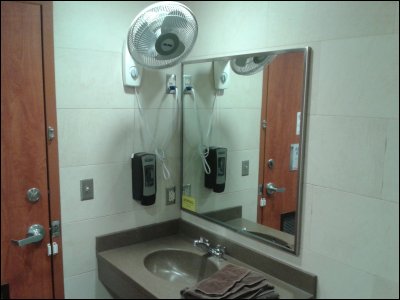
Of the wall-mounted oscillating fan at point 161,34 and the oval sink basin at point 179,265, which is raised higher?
the wall-mounted oscillating fan at point 161,34

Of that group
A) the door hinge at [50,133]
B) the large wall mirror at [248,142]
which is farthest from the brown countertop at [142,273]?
the door hinge at [50,133]

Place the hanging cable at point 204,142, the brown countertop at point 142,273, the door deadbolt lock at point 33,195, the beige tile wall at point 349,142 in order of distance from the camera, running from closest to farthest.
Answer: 1. the beige tile wall at point 349,142
2. the brown countertop at point 142,273
3. the door deadbolt lock at point 33,195
4. the hanging cable at point 204,142

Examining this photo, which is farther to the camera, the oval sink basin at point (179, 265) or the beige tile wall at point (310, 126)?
the oval sink basin at point (179, 265)

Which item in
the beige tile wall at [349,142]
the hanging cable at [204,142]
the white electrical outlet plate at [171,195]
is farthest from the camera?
the white electrical outlet plate at [171,195]

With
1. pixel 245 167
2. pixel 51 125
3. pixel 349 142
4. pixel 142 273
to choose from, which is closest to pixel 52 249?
pixel 142 273

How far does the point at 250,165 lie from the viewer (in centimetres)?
160

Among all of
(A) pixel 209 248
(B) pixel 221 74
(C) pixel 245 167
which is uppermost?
(B) pixel 221 74

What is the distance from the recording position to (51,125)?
4.96 feet

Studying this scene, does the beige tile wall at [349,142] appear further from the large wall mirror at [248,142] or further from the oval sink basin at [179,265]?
the oval sink basin at [179,265]

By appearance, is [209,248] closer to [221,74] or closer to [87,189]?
[87,189]

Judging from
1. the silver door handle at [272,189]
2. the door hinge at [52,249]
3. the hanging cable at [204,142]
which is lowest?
the door hinge at [52,249]

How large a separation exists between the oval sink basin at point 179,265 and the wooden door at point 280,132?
15.2 inches

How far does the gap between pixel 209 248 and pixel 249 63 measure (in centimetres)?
88

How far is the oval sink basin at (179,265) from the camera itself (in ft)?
5.57
